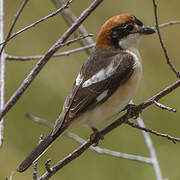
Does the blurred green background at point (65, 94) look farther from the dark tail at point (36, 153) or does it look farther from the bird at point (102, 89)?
the dark tail at point (36, 153)

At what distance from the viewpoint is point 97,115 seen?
3.40 m

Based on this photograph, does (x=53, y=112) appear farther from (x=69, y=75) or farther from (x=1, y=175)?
(x=1, y=175)

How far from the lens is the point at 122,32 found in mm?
3742

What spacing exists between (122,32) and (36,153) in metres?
1.34

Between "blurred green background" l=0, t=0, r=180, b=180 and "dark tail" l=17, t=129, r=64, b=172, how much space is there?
1772 millimetres

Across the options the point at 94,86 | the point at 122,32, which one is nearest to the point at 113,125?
the point at 94,86

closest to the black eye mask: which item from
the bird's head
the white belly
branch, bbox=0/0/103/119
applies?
the bird's head

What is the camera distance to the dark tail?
3.03 meters

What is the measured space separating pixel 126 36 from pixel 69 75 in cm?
203

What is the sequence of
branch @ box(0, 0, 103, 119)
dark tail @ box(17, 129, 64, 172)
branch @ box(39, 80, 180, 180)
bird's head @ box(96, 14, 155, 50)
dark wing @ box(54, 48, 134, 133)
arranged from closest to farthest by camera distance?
branch @ box(0, 0, 103, 119) < branch @ box(39, 80, 180, 180) < dark tail @ box(17, 129, 64, 172) < dark wing @ box(54, 48, 134, 133) < bird's head @ box(96, 14, 155, 50)

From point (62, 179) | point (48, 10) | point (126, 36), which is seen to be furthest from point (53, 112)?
point (126, 36)

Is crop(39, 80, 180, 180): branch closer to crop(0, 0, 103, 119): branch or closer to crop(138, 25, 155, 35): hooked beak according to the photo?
crop(0, 0, 103, 119): branch

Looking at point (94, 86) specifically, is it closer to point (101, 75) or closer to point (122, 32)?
point (101, 75)

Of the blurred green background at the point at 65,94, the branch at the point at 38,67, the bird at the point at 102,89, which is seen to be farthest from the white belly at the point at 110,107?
the blurred green background at the point at 65,94
